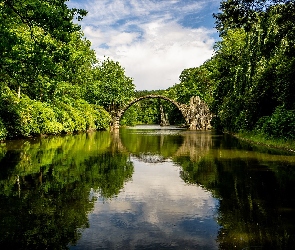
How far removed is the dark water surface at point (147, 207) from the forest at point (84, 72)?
7.89 m

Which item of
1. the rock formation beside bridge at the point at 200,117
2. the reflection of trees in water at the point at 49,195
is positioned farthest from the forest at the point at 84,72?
the rock formation beside bridge at the point at 200,117

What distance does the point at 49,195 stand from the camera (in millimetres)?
8016

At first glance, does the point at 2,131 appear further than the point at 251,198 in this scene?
Yes

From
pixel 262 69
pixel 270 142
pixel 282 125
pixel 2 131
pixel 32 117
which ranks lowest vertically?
pixel 270 142

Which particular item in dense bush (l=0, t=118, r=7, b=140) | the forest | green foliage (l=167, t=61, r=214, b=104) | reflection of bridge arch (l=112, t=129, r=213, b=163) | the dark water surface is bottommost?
the dark water surface

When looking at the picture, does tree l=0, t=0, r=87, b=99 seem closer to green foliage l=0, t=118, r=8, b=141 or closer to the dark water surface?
green foliage l=0, t=118, r=8, b=141

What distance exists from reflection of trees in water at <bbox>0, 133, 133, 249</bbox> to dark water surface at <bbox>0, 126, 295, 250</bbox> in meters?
0.02

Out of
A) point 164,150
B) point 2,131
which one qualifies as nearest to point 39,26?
point 164,150

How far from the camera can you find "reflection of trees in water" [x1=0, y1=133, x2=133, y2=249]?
529cm

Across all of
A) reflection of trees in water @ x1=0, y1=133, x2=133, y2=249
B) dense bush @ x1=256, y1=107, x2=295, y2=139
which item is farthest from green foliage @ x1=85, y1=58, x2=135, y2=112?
reflection of trees in water @ x1=0, y1=133, x2=133, y2=249

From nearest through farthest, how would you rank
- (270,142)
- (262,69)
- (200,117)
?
(270,142) → (262,69) → (200,117)

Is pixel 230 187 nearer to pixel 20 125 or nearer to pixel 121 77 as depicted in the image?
pixel 20 125

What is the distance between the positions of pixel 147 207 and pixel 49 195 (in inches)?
94.8

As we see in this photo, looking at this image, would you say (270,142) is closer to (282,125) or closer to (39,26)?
(282,125)
